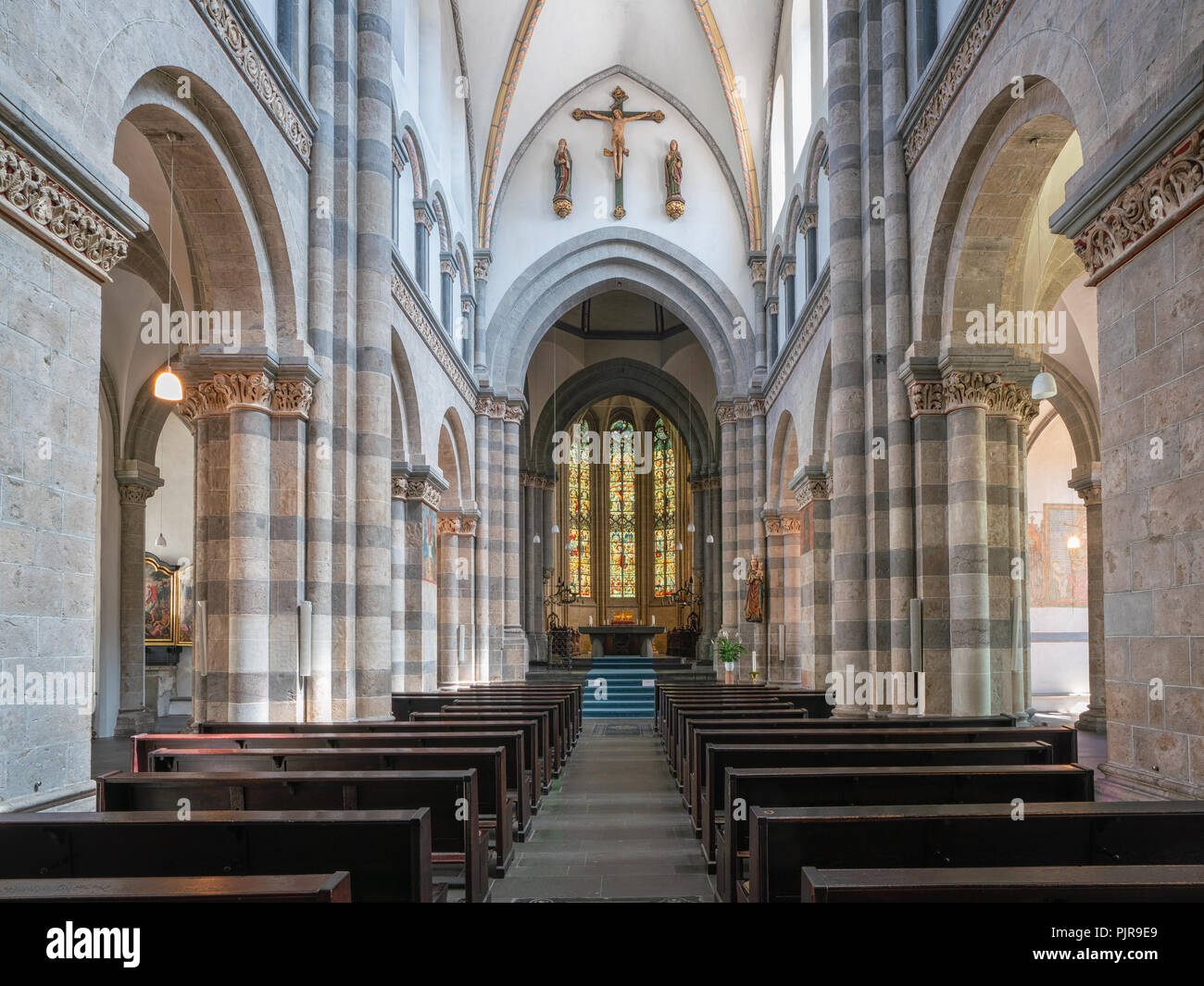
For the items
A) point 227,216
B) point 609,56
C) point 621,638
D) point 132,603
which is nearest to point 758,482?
point 621,638

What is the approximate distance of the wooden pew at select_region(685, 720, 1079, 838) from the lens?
771 cm

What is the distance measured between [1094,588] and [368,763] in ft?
50.6

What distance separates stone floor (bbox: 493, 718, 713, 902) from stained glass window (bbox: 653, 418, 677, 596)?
27817mm

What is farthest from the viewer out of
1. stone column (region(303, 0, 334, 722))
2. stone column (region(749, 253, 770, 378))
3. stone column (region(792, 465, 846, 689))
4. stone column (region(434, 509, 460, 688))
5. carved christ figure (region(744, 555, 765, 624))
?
stone column (region(749, 253, 770, 378))

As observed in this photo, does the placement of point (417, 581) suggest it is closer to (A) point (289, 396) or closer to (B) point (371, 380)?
(B) point (371, 380)

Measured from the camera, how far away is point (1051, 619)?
962 inches

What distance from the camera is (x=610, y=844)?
323 inches

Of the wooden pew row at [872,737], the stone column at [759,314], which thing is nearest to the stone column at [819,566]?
the stone column at [759,314]

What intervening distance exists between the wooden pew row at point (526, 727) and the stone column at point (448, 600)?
1010cm

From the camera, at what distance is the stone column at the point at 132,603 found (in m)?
18.2

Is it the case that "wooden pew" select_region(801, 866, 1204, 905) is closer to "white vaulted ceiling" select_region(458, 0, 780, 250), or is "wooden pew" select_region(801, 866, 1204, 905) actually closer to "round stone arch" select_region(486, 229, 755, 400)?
"white vaulted ceiling" select_region(458, 0, 780, 250)

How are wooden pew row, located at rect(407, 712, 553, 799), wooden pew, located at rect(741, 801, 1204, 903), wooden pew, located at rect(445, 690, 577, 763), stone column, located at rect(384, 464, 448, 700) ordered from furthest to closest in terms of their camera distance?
1. stone column, located at rect(384, 464, 448, 700)
2. wooden pew, located at rect(445, 690, 577, 763)
3. wooden pew row, located at rect(407, 712, 553, 799)
4. wooden pew, located at rect(741, 801, 1204, 903)

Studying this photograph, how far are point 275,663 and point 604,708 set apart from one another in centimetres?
1315

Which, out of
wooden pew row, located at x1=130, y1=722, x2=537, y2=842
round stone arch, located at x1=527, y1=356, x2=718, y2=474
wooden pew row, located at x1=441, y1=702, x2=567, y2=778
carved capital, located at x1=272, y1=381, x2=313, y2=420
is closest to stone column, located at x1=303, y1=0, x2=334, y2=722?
carved capital, located at x1=272, y1=381, x2=313, y2=420
